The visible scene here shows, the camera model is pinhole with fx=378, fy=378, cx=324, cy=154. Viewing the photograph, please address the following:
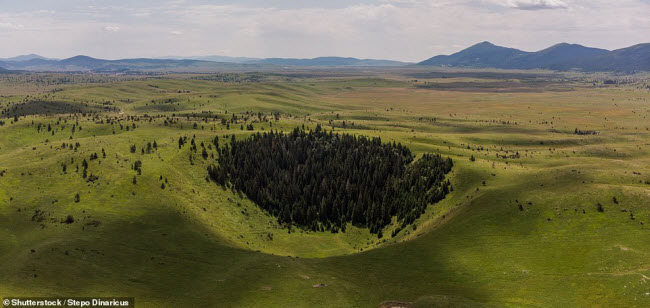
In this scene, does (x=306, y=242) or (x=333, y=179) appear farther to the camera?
(x=333, y=179)

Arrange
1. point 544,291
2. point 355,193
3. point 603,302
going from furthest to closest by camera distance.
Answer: point 355,193 < point 544,291 < point 603,302

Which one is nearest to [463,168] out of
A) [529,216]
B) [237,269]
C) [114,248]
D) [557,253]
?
[529,216]

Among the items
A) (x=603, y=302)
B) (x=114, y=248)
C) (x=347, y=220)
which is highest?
(x=603, y=302)

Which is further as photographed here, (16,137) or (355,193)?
(16,137)

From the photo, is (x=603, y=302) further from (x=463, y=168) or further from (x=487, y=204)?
(x=463, y=168)

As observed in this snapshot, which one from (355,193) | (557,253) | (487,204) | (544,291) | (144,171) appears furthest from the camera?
(355,193)

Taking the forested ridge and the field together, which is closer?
the field

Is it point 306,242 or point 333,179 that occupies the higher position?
point 333,179

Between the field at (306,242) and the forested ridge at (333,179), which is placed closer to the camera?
the field at (306,242)
